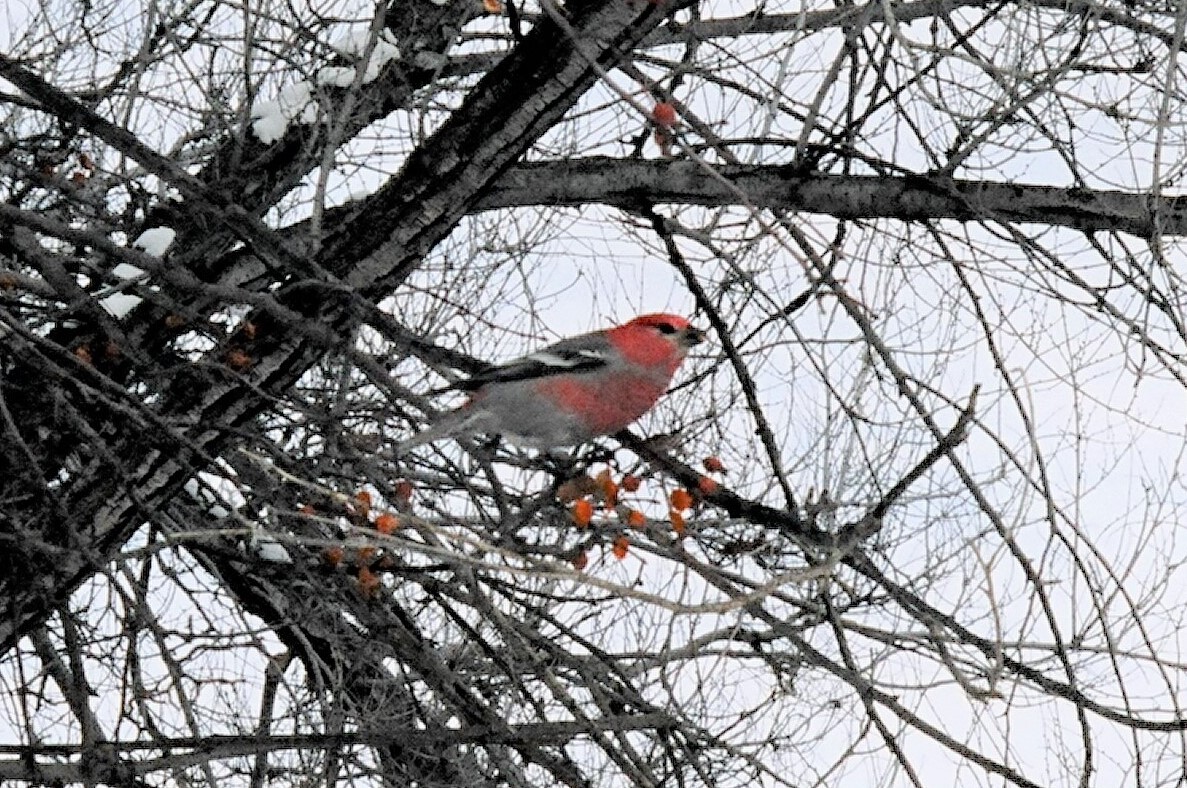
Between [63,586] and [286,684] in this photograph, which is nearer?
[63,586]

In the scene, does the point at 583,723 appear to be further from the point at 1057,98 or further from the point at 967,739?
the point at 1057,98

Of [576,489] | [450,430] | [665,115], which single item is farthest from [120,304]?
[665,115]

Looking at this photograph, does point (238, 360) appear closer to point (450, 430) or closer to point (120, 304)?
point (450, 430)

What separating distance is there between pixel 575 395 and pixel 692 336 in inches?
16.2

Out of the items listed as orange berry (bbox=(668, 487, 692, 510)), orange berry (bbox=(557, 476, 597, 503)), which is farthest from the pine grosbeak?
orange berry (bbox=(668, 487, 692, 510))

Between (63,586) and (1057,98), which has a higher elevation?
(1057,98)

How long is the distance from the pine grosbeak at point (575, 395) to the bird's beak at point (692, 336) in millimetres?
30

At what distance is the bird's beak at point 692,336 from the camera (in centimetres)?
468

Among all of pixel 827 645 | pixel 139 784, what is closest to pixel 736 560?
pixel 827 645

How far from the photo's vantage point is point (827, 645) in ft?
21.4

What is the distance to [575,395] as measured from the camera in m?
4.51

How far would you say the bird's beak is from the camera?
468cm

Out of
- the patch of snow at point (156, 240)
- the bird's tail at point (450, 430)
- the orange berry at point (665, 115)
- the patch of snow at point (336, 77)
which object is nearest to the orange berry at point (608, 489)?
the bird's tail at point (450, 430)

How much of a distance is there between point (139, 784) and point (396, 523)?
1873 millimetres
